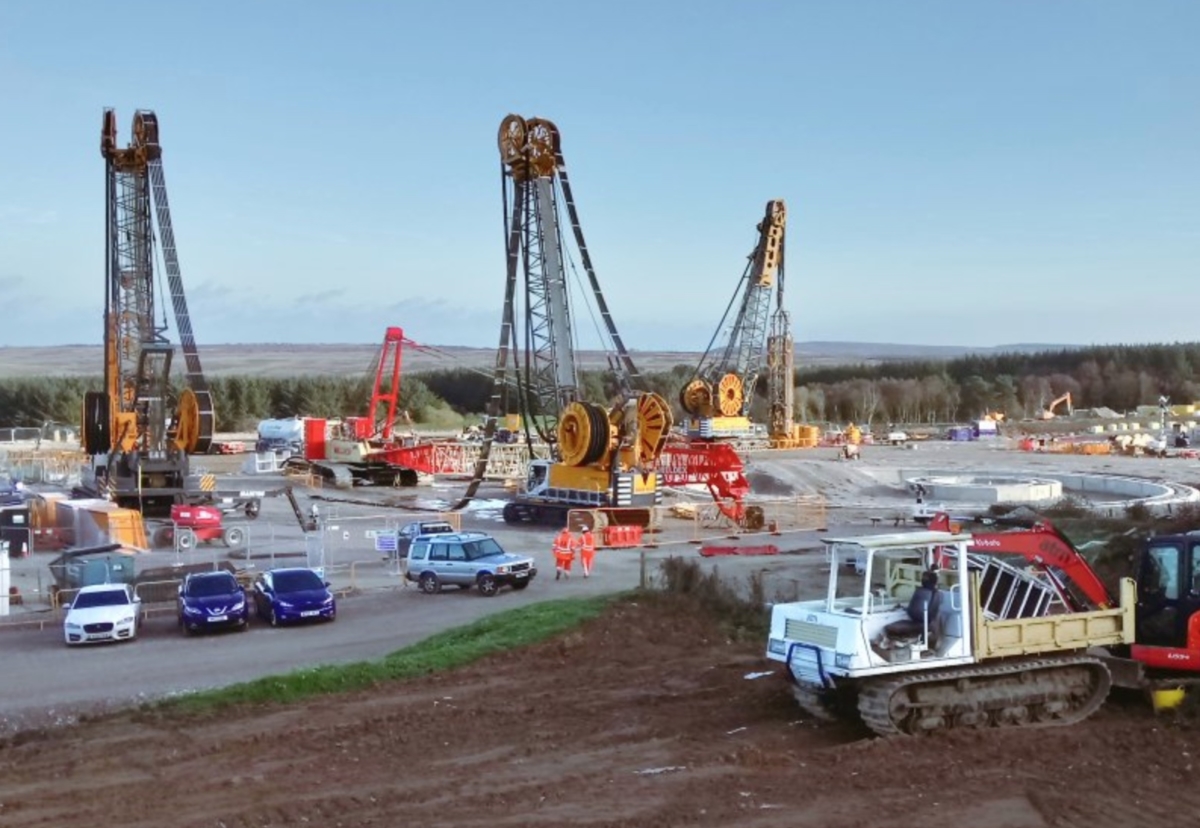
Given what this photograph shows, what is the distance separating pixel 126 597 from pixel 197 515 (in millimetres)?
14835

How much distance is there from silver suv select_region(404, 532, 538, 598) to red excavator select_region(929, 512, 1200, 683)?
43.4 feet

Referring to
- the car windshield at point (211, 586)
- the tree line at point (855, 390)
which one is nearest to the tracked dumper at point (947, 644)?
the car windshield at point (211, 586)

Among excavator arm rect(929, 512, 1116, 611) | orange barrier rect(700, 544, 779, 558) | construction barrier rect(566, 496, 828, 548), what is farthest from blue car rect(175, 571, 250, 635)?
excavator arm rect(929, 512, 1116, 611)

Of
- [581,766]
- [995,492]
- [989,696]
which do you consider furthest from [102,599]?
[995,492]

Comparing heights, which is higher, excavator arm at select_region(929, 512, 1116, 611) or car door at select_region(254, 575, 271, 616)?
excavator arm at select_region(929, 512, 1116, 611)

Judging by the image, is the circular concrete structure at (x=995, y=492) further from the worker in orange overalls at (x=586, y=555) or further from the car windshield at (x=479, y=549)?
the car windshield at (x=479, y=549)

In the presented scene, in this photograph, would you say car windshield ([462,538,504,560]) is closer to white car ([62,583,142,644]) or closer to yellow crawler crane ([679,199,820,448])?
white car ([62,583,142,644])

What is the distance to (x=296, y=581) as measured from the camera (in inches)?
886

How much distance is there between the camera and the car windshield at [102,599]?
2102 cm

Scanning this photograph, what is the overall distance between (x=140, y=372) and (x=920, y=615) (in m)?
37.2

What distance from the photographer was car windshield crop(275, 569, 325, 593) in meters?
22.2

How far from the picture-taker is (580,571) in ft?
92.3

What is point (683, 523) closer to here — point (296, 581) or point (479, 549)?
point (479, 549)

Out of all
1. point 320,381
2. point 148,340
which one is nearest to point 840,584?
point 148,340
